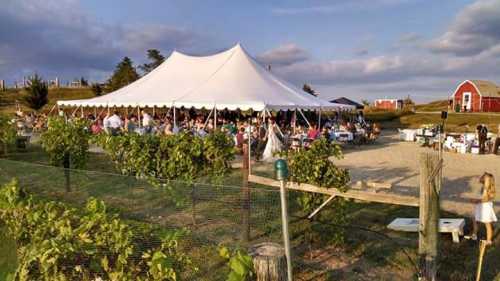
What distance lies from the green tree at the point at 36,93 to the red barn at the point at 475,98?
39.2m

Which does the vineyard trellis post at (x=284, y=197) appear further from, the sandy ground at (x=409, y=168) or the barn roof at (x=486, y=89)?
the barn roof at (x=486, y=89)

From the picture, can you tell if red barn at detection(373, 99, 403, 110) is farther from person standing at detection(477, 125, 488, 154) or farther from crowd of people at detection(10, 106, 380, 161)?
person standing at detection(477, 125, 488, 154)

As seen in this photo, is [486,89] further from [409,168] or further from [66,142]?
[66,142]

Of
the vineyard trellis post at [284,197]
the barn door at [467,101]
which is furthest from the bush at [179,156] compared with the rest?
the barn door at [467,101]

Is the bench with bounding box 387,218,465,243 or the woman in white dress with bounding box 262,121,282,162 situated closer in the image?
the bench with bounding box 387,218,465,243

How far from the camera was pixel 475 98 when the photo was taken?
141 ft

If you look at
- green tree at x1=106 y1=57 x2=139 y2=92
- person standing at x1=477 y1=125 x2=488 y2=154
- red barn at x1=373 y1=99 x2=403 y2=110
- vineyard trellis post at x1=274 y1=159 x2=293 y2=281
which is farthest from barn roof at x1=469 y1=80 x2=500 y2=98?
vineyard trellis post at x1=274 y1=159 x2=293 y2=281

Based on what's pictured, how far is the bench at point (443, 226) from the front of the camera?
597 cm

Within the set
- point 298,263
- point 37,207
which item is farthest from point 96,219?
point 298,263

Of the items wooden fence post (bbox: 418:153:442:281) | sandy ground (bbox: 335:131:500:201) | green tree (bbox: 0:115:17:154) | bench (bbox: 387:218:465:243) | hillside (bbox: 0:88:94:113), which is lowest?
bench (bbox: 387:218:465:243)

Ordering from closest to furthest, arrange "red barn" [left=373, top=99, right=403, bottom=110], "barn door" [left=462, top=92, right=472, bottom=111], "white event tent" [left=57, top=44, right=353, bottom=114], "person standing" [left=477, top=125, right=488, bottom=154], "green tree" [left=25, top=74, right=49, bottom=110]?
"white event tent" [left=57, top=44, right=353, bottom=114]
"person standing" [left=477, top=125, right=488, bottom=154]
"green tree" [left=25, top=74, right=49, bottom=110]
"barn door" [left=462, top=92, right=472, bottom=111]
"red barn" [left=373, top=99, right=403, bottom=110]

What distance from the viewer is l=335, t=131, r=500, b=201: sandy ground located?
9461mm

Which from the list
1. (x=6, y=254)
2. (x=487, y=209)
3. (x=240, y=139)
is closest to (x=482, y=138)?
(x=240, y=139)

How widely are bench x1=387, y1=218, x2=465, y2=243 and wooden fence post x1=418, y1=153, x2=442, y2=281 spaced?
1690 millimetres
